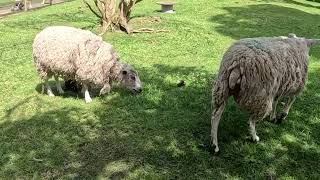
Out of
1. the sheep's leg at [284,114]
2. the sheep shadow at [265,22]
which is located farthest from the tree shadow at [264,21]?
the sheep's leg at [284,114]

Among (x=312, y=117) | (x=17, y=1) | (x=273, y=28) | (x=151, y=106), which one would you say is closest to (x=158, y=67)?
(x=151, y=106)

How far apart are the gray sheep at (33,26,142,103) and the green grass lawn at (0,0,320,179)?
0.49 metres

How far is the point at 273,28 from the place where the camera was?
17000 mm

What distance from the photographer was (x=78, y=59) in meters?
8.37

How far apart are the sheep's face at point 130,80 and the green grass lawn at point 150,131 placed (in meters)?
0.18

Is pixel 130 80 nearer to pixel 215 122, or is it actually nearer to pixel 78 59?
pixel 78 59

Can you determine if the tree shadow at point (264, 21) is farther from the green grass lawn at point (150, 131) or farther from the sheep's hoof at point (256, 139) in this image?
the sheep's hoof at point (256, 139)

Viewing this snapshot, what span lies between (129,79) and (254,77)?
11.5ft

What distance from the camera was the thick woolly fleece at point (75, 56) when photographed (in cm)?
839

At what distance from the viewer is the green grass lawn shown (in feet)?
20.3

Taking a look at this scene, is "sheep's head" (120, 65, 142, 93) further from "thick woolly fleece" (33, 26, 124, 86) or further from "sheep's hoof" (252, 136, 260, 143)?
"sheep's hoof" (252, 136, 260, 143)

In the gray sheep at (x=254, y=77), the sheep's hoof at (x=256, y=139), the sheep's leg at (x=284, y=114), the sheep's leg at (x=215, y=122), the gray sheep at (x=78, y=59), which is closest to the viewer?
the gray sheep at (x=254, y=77)

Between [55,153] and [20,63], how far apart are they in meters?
5.90

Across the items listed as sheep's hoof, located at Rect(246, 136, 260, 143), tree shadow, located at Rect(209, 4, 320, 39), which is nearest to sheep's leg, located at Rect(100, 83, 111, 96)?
sheep's hoof, located at Rect(246, 136, 260, 143)
